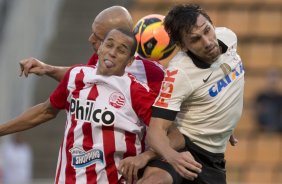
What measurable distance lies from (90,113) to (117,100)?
0.56 ft

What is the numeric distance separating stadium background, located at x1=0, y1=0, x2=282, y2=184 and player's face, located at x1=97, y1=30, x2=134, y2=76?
21.3 ft

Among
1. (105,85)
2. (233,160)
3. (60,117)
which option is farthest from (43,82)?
(105,85)

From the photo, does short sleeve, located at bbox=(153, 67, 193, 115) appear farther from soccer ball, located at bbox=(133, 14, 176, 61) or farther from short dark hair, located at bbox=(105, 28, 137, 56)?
soccer ball, located at bbox=(133, 14, 176, 61)

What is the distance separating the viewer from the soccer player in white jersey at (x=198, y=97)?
19.1ft

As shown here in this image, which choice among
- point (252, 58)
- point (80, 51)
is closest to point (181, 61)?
point (80, 51)

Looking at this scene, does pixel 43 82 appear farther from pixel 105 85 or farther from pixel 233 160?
pixel 105 85

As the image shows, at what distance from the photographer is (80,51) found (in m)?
14.3

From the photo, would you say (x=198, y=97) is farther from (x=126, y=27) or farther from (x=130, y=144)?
(x=126, y=27)

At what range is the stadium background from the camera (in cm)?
1250

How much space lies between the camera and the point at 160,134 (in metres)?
5.73

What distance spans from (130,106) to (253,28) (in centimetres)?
894

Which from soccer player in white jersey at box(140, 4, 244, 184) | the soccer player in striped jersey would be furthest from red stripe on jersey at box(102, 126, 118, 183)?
the soccer player in striped jersey

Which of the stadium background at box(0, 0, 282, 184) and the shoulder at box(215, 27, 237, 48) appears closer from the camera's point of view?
the shoulder at box(215, 27, 237, 48)

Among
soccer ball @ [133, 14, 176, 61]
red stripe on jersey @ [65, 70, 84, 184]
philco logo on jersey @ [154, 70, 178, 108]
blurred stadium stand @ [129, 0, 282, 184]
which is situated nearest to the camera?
philco logo on jersey @ [154, 70, 178, 108]
